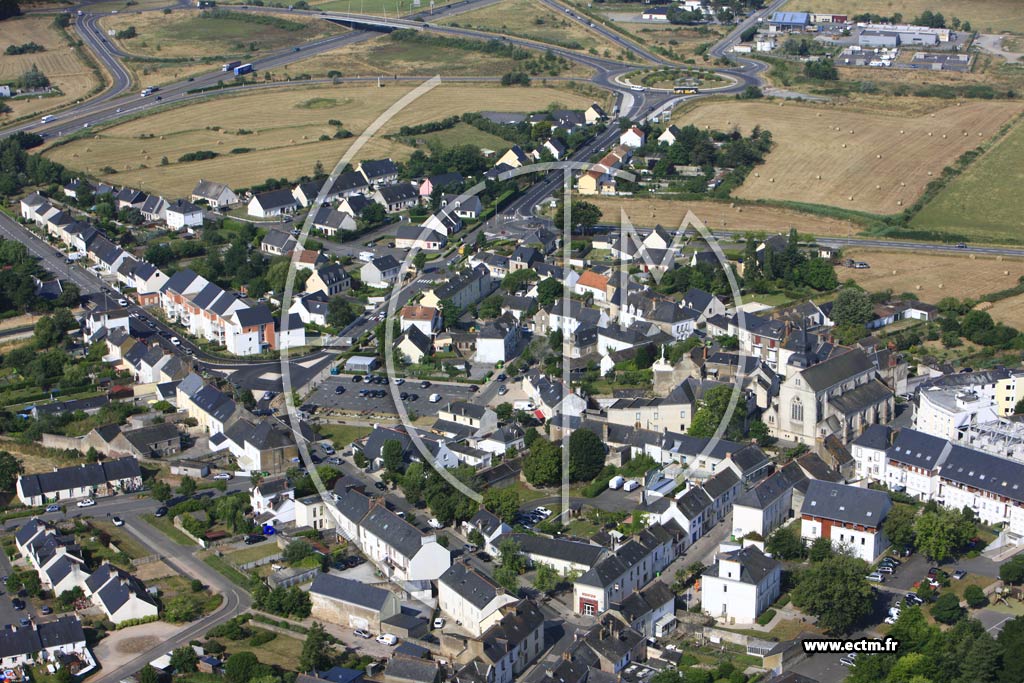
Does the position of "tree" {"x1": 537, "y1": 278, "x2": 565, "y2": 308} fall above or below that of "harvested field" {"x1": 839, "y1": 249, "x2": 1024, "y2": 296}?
above

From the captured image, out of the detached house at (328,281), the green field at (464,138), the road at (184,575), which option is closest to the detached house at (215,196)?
the green field at (464,138)

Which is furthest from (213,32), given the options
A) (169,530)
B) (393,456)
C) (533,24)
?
(169,530)

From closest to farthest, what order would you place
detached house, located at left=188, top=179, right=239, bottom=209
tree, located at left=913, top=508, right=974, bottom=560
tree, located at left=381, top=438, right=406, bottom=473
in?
1. tree, located at left=913, top=508, right=974, bottom=560
2. tree, located at left=381, top=438, right=406, bottom=473
3. detached house, located at left=188, top=179, right=239, bottom=209

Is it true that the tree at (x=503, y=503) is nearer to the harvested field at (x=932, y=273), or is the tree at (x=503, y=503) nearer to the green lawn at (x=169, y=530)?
the green lawn at (x=169, y=530)

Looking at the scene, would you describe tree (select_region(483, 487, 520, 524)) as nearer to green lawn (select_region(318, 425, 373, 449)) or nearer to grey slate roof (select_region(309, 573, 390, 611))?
grey slate roof (select_region(309, 573, 390, 611))

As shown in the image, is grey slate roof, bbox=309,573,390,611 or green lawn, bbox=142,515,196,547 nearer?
grey slate roof, bbox=309,573,390,611

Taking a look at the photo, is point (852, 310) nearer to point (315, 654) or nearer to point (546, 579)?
point (546, 579)

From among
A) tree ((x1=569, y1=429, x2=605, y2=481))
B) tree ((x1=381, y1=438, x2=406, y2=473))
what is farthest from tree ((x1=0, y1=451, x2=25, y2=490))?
tree ((x1=569, y1=429, x2=605, y2=481))
